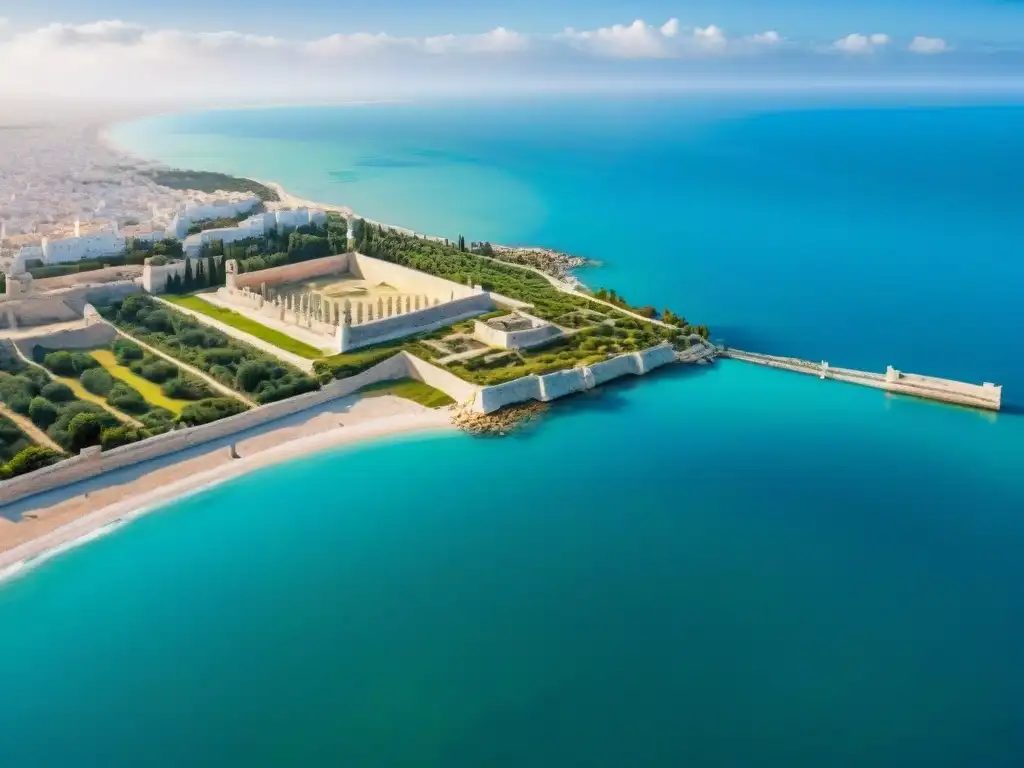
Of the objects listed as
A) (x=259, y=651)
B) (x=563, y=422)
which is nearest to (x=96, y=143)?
(x=563, y=422)

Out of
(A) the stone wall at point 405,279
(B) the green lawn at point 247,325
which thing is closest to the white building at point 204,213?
(B) the green lawn at point 247,325

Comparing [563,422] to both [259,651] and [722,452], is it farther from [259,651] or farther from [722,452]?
[259,651]

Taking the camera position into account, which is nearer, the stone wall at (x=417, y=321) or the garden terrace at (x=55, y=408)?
the garden terrace at (x=55, y=408)

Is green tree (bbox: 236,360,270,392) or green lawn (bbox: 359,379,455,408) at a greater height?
green tree (bbox: 236,360,270,392)

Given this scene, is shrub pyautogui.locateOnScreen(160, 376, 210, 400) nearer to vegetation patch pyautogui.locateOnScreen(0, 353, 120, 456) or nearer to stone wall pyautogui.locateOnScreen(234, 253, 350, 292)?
vegetation patch pyautogui.locateOnScreen(0, 353, 120, 456)

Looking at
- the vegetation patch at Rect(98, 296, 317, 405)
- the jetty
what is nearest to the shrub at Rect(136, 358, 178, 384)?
the vegetation patch at Rect(98, 296, 317, 405)

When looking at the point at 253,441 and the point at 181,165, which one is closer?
the point at 253,441

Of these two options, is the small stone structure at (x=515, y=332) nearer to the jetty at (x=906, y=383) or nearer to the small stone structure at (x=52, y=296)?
the jetty at (x=906, y=383)
